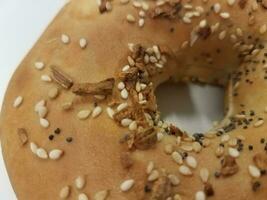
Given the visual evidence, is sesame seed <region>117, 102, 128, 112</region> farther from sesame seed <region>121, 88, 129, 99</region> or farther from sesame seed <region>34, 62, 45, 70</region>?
sesame seed <region>34, 62, 45, 70</region>

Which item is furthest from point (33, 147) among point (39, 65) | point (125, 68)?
point (125, 68)

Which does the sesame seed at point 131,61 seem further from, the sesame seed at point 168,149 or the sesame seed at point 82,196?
the sesame seed at point 82,196

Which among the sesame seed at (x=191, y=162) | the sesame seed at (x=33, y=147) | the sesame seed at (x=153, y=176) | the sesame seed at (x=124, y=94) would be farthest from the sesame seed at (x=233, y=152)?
the sesame seed at (x=33, y=147)

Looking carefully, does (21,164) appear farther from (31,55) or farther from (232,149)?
(232,149)

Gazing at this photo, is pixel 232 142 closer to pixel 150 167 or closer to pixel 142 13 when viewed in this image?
pixel 150 167

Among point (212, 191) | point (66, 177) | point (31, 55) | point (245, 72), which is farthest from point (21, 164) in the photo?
point (245, 72)

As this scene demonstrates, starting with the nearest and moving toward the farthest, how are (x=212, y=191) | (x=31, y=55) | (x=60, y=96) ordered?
(x=212, y=191) → (x=60, y=96) → (x=31, y=55)
